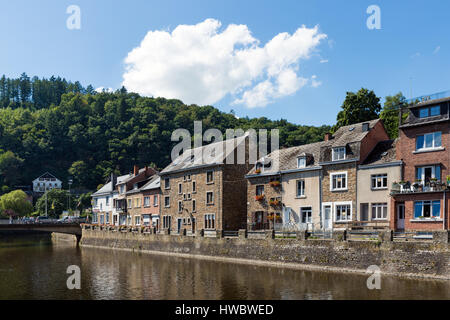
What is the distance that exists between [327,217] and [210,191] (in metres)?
16.4

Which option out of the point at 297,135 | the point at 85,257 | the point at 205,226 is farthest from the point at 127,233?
the point at 297,135

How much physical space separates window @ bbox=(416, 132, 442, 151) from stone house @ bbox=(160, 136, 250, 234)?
22580mm

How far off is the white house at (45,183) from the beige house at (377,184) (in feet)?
398

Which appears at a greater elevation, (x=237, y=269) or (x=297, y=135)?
(x=297, y=135)

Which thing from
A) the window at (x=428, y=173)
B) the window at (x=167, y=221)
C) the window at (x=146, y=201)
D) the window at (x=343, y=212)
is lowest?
the window at (x=167, y=221)

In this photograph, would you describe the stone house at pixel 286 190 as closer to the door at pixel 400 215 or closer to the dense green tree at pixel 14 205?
the door at pixel 400 215

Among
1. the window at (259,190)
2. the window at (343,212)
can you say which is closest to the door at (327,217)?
the window at (343,212)

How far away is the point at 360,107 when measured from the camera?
5853cm

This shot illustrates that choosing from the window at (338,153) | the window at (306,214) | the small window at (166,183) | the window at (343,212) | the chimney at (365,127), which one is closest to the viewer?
the window at (343,212)

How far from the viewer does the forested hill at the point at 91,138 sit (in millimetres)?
135875

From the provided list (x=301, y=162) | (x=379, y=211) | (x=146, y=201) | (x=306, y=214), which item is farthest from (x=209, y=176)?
(x=379, y=211)
